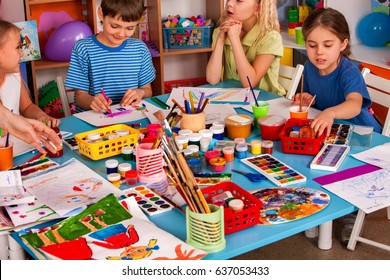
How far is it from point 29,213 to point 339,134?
1.02 meters

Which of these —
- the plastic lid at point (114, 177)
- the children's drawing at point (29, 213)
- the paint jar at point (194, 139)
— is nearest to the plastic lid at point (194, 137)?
the paint jar at point (194, 139)

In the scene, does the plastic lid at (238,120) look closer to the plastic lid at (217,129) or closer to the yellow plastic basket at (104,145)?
the plastic lid at (217,129)

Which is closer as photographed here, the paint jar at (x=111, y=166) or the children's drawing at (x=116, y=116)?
the paint jar at (x=111, y=166)

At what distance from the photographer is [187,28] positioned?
150 inches

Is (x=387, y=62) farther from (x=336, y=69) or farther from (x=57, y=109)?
(x=57, y=109)

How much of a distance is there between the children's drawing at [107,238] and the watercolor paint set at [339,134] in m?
0.74

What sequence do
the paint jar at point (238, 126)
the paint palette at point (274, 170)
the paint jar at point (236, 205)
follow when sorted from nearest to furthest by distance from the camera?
the paint jar at point (236, 205), the paint palette at point (274, 170), the paint jar at point (238, 126)

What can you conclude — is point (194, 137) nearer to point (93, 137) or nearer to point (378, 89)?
point (93, 137)

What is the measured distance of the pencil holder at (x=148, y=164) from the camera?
1.64 meters

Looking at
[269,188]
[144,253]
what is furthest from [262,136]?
[144,253]

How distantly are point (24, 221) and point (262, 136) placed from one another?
0.84 meters

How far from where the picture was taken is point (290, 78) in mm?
2730

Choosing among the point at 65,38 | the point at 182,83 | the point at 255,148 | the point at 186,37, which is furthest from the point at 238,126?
the point at 182,83

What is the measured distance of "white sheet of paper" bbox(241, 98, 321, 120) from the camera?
2149 mm
